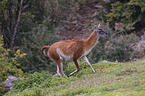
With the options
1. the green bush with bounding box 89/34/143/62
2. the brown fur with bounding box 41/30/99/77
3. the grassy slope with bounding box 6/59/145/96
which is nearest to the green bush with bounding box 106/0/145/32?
the green bush with bounding box 89/34/143/62

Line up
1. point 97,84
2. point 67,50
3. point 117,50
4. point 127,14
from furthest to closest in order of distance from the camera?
1. point 127,14
2. point 117,50
3. point 67,50
4. point 97,84

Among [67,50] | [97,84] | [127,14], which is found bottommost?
[97,84]

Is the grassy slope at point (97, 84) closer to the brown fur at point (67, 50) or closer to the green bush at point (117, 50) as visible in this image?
the brown fur at point (67, 50)

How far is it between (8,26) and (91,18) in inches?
595

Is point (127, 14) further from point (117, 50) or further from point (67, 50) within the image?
point (67, 50)

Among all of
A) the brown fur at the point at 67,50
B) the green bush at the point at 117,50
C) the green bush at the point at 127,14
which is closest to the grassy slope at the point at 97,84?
the brown fur at the point at 67,50

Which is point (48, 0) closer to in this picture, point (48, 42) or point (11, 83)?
point (48, 42)

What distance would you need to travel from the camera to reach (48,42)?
1914cm

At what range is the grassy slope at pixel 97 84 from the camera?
672 centimetres

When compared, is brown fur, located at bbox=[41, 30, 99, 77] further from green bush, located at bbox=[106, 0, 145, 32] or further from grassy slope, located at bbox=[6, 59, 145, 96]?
green bush, located at bbox=[106, 0, 145, 32]

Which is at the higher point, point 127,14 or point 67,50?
point 127,14

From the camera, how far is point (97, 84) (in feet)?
25.9

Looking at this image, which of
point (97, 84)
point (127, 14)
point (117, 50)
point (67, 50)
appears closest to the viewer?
point (97, 84)

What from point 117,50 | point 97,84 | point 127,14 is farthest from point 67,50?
point 127,14
